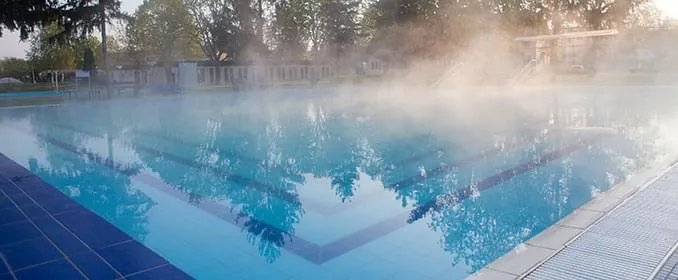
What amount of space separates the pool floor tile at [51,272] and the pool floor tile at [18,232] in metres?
0.65

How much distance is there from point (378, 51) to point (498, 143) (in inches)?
781

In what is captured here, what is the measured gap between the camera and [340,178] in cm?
621

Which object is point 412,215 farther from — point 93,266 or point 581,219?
point 93,266

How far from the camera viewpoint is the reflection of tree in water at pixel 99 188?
4480mm

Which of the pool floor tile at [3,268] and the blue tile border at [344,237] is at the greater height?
the pool floor tile at [3,268]

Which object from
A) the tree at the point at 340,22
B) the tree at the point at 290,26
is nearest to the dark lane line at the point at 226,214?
the tree at the point at 340,22

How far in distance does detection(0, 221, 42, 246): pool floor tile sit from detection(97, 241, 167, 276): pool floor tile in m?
0.70

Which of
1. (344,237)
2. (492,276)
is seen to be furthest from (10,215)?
(492,276)

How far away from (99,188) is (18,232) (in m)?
2.00

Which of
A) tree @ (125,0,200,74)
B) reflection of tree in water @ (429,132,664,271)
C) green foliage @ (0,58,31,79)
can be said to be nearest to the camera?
reflection of tree in water @ (429,132,664,271)

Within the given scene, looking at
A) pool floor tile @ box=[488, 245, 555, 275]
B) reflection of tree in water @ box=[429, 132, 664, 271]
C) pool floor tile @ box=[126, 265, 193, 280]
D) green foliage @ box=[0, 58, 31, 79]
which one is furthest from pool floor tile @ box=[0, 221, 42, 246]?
green foliage @ box=[0, 58, 31, 79]

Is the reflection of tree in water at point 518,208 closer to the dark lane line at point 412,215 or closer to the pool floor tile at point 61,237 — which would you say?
the dark lane line at point 412,215

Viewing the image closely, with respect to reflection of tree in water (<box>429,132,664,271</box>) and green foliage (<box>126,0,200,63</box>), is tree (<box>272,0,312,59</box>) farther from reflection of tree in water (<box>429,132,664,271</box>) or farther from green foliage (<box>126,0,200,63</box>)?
reflection of tree in water (<box>429,132,664,271</box>)

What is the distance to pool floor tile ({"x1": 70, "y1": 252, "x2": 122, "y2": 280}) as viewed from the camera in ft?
9.80
